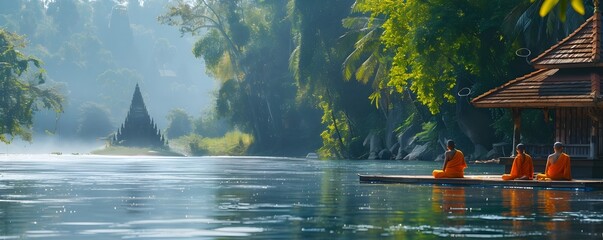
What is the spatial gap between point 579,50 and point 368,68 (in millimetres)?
34080

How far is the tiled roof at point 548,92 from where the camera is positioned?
35.8 m

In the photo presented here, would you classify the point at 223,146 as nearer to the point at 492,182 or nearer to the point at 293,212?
the point at 492,182

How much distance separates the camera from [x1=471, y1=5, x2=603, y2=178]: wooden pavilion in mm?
36125

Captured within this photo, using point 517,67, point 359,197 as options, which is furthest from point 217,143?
point 359,197

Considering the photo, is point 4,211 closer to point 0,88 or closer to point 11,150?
point 0,88

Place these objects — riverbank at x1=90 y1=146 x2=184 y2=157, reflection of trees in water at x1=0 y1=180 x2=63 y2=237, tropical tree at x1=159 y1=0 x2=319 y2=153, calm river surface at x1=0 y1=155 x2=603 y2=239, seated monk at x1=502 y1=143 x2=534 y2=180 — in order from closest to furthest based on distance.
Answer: calm river surface at x1=0 y1=155 x2=603 y2=239, reflection of trees in water at x1=0 y1=180 x2=63 y2=237, seated monk at x1=502 y1=143 x2=534 y2=180, tropical tree at x1=159 y1=0 x2=319 y2=153, riverbank at x1=90 y1=146 x2=184 y2=157

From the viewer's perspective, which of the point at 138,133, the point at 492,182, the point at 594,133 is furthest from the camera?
the point at 138,133

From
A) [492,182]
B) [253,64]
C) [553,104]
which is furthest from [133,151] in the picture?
[492,182]

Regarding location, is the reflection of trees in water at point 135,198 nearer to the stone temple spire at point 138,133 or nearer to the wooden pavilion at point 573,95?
the wooden pavilion at point 573,95

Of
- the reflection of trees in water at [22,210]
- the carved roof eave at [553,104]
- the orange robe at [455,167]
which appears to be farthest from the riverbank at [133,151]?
the reflection of trees in water at [22,210]

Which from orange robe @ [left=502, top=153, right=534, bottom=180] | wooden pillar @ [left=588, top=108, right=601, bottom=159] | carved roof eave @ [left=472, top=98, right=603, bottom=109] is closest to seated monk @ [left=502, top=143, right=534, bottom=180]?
orange robe @ [left=502, top=153, right=534, bottom=180]

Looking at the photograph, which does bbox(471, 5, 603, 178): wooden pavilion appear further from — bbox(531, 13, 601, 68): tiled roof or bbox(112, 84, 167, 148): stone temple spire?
bbox(112, 84, 167, 148): stone temple spire

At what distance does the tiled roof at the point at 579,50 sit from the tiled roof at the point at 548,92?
0.42 metres

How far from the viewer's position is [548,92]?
120 ft
